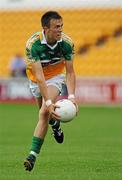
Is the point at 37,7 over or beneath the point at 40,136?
beneath

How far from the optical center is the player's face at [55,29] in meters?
8.83

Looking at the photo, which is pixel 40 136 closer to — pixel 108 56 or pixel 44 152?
pixel 44 152

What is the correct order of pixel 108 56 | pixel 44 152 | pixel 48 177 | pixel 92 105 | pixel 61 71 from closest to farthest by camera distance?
pixel 48 177 < pixel 61 71 < pixel 44 152 < pixel 92 105 < pixel 108 56

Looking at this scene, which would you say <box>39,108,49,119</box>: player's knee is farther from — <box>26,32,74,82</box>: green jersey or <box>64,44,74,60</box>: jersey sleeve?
<box>64,44,74,60</box>: jersey sleeve

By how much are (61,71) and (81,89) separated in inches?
661

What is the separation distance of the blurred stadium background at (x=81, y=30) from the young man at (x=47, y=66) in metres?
18.0

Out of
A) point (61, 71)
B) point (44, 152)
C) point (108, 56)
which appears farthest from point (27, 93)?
point (61, 71)

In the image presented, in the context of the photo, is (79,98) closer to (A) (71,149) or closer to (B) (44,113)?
(A) (71,149)

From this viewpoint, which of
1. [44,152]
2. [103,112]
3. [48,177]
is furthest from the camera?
[103,112]

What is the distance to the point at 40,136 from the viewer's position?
9117 mm

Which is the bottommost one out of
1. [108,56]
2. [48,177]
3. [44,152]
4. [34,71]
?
[108,56]

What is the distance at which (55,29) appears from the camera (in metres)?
8.86

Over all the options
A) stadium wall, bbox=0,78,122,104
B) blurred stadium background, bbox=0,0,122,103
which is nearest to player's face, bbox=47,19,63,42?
stadium wall, bbox=0,78,122,104

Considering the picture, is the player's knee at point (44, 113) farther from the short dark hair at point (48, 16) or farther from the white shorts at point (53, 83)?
the short dark hair at point (48, 16)
